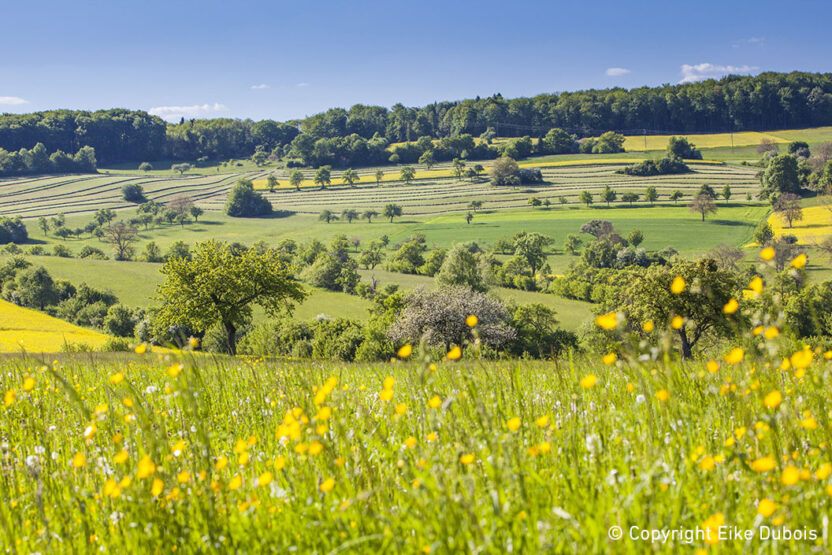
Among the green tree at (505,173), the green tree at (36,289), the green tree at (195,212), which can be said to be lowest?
the green tree at (36,289)

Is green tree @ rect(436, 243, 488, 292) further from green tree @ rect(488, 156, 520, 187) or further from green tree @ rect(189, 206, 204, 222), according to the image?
green tree @ rect(189, 206, 204, 222)

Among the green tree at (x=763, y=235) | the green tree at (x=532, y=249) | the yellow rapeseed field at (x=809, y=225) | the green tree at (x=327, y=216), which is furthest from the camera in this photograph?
the green tree at (x=327, y=216)

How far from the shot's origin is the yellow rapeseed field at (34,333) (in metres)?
33.9

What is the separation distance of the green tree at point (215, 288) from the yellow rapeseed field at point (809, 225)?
9789 cm

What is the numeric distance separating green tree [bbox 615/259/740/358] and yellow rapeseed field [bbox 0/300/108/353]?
3539 cm

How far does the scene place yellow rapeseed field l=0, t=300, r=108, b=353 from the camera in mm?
33906

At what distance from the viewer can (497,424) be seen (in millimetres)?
3812

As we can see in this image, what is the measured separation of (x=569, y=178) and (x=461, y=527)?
580 ft

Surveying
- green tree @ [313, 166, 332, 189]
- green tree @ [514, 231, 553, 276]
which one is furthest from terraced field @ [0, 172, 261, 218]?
green tree @ [514, 231, 553, 276]

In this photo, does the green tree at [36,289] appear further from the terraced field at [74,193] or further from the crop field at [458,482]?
the terraced field at [74,193]

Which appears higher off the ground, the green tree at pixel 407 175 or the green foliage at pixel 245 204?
the green tree at pixel 407 175

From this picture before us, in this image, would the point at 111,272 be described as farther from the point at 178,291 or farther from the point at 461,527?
the point at 461,527

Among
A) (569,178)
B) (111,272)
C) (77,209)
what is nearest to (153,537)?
(111,272)

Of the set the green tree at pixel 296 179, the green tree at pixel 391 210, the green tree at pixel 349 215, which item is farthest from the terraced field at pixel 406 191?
the green tree at pixel 349 215
